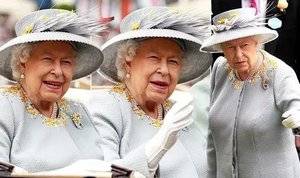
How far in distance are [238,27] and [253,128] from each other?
37cm

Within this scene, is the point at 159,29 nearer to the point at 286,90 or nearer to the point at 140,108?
the point at 140,108

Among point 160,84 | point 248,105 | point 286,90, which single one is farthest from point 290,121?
point 160,84

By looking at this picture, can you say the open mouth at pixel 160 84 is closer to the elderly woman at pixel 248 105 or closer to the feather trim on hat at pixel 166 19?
the feather trim on hat at pixel 166 19

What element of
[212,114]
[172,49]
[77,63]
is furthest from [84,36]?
[212,114]

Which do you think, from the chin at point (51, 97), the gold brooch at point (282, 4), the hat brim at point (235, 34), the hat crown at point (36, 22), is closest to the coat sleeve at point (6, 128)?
the chin at point (51, 97)

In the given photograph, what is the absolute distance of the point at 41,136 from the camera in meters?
2.19

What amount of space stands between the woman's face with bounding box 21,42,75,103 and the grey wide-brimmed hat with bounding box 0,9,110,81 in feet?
0.14

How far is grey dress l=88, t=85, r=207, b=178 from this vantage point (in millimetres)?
2257

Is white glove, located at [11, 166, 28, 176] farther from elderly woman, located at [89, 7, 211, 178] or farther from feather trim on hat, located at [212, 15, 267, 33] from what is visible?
feather trim on hat, located at [212, 15, 267, 33]

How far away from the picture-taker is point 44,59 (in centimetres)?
222

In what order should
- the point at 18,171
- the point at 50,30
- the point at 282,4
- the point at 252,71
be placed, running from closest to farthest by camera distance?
the point at 18,171 → the point at 50,30 → the point at 252,71 → the point at 282,4

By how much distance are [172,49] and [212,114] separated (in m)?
0.50

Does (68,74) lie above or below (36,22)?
below

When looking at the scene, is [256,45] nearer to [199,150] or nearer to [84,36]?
[199,150]
